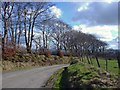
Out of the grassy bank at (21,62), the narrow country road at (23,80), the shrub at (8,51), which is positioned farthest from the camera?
the shrub at (8,51)

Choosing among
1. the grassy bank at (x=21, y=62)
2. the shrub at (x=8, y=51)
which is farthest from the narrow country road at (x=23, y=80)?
the shrub at (x=8, y=51)

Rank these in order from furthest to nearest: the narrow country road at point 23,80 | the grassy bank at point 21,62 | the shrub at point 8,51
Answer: the shrub at point 8,51 → the grassy bank at point 21,62 → the narrow country road at point 23,80

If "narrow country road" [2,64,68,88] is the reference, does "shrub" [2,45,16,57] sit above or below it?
above

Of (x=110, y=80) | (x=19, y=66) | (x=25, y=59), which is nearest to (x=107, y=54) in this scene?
(x=110, y=80)

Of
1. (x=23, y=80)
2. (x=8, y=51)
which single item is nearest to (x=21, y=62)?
(x=8, y=51)

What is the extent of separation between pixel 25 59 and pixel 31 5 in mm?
11722

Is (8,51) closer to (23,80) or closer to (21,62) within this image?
(21,62)

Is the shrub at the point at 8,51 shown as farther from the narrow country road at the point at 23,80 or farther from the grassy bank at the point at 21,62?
the narrow country road at the point at 23,80

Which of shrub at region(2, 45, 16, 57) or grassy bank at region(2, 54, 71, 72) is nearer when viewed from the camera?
grassy bank at region(2, 54, 71, 72)

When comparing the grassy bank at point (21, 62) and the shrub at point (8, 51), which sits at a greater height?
the shrub at point (8, 51)

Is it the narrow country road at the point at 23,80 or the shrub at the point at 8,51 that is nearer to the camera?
the narrow country road at the point at 23,80

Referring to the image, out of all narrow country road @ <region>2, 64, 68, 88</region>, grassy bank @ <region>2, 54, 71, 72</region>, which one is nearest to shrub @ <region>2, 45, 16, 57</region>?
grassy bank @ <region>2, 54, 71, 72</region>

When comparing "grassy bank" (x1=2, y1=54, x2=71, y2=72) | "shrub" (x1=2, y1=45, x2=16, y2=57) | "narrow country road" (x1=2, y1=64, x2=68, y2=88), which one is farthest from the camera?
"shrub" (x1=2, y1=45, x2=16, y2=57)

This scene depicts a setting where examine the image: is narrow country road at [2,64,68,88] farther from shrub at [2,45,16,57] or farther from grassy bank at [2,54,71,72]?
shrub at [2,45,16,57]
